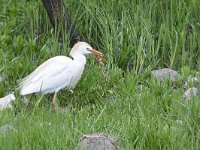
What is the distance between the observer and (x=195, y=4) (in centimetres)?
761

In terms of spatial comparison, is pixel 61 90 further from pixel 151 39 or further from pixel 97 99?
pixel 151 39

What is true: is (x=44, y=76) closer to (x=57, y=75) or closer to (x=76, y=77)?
(x=57, y=75)

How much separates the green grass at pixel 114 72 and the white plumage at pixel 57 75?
4.8 inches

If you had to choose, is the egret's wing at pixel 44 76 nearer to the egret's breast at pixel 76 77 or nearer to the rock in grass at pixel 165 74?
the egret's breast at pixel 76 77

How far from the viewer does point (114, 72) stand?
6.79 m

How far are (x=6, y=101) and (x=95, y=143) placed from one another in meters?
1.82

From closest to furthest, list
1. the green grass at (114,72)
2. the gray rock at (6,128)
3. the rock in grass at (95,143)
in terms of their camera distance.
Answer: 1. the rock in grass at (95,143)
2. the green grass at (114,72)
3. the gray rock at (6,128)

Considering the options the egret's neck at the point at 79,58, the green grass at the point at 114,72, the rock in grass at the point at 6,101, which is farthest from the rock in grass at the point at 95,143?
the egret's neck at the point at 79,58

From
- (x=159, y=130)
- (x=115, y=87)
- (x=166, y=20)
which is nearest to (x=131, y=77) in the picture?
(x=115, y=87)

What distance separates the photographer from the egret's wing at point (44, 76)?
606 centimetres

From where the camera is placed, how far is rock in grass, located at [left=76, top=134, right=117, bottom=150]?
4.29 metres

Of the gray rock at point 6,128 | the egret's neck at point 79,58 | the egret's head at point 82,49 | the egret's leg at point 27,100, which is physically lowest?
the egret's leg at point 27,100

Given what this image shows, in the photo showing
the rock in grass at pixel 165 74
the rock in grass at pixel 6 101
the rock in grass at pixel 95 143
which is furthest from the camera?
the rock in grass at pixel 165 74

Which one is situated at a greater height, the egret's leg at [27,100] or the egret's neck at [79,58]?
the egret's neck at [79,58]
